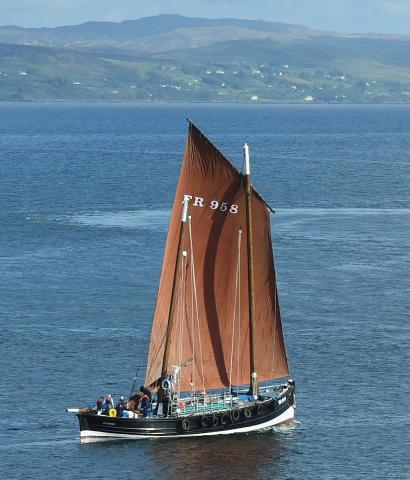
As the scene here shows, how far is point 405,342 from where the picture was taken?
369 ft

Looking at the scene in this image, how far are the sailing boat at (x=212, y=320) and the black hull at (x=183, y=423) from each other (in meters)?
0.06

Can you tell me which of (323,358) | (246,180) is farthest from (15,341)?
(246,180)

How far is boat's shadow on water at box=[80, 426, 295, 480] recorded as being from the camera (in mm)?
82312

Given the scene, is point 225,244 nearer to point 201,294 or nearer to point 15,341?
point 201,294

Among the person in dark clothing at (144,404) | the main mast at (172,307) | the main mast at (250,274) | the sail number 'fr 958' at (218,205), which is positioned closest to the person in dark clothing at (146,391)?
the person in dark clothing at (144,404)

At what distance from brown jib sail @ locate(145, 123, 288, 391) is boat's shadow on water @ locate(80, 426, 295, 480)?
178 inches

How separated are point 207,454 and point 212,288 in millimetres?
11494

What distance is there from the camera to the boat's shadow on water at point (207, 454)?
3241 inches

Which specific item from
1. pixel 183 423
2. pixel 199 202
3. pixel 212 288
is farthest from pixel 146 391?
pixel 199 202

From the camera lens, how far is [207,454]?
8500 cm

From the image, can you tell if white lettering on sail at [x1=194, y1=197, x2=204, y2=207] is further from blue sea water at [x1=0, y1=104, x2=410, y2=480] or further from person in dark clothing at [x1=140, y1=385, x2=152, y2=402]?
blue sea water at [x1=0, y1=104, x2=410, y2=480]

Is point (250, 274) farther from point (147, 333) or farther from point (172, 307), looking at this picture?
point (147, 333)

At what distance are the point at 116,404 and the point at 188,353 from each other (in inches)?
221

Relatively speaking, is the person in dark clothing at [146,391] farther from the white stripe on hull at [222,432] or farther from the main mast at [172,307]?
the white stripe on hull at [222,432]
